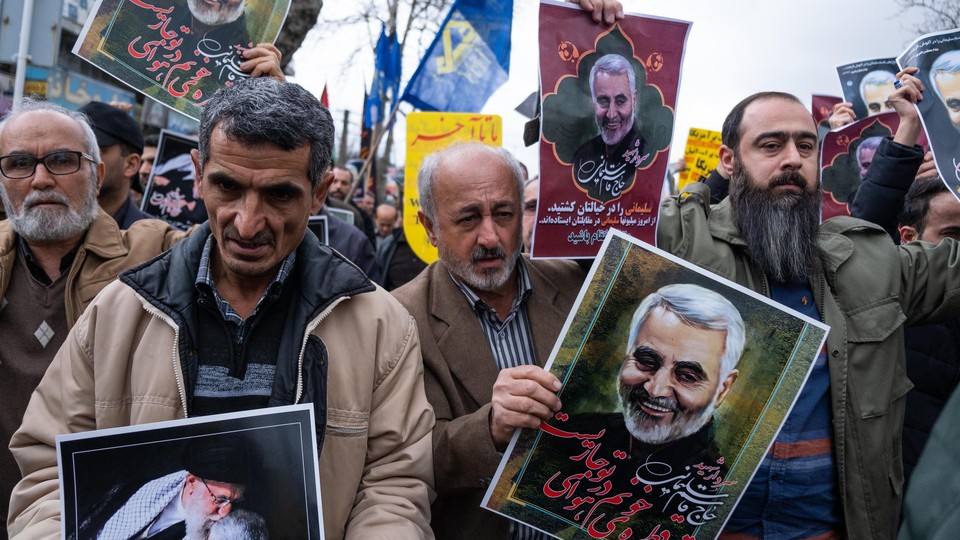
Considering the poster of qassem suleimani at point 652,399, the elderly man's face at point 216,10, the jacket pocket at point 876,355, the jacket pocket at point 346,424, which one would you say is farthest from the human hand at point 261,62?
the jacket pocket at point 876,355

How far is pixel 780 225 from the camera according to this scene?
2498 millimetres

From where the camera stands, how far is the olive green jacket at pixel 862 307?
2279 millimetres

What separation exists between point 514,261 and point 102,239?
1.45m

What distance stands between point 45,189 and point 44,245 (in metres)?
0.19

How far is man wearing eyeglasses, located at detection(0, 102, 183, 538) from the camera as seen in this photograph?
2475 mm

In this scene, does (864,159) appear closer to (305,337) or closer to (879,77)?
(879,77)

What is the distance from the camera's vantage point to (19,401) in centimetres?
246

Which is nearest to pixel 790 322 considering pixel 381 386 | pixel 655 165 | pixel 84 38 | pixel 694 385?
pixel 694 385

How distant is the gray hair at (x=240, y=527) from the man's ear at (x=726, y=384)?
3.59ft

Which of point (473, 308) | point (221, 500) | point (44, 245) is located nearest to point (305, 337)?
point (221, 500)

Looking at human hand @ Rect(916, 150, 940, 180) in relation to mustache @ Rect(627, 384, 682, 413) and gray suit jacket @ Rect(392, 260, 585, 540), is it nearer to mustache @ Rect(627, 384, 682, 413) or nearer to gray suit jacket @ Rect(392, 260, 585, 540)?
gray suit jacket @ Rect(392, 260, 585, 540)

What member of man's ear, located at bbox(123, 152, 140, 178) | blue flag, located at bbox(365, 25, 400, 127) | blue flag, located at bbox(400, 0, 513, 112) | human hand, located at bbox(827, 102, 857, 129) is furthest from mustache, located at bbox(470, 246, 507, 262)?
blue flag, located at bbox(365, 25, 400, 127)

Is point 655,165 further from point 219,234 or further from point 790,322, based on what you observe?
point 219,234

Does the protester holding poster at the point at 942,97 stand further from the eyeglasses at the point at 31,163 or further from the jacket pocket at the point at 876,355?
the eyeglasses at the point at 31,163
